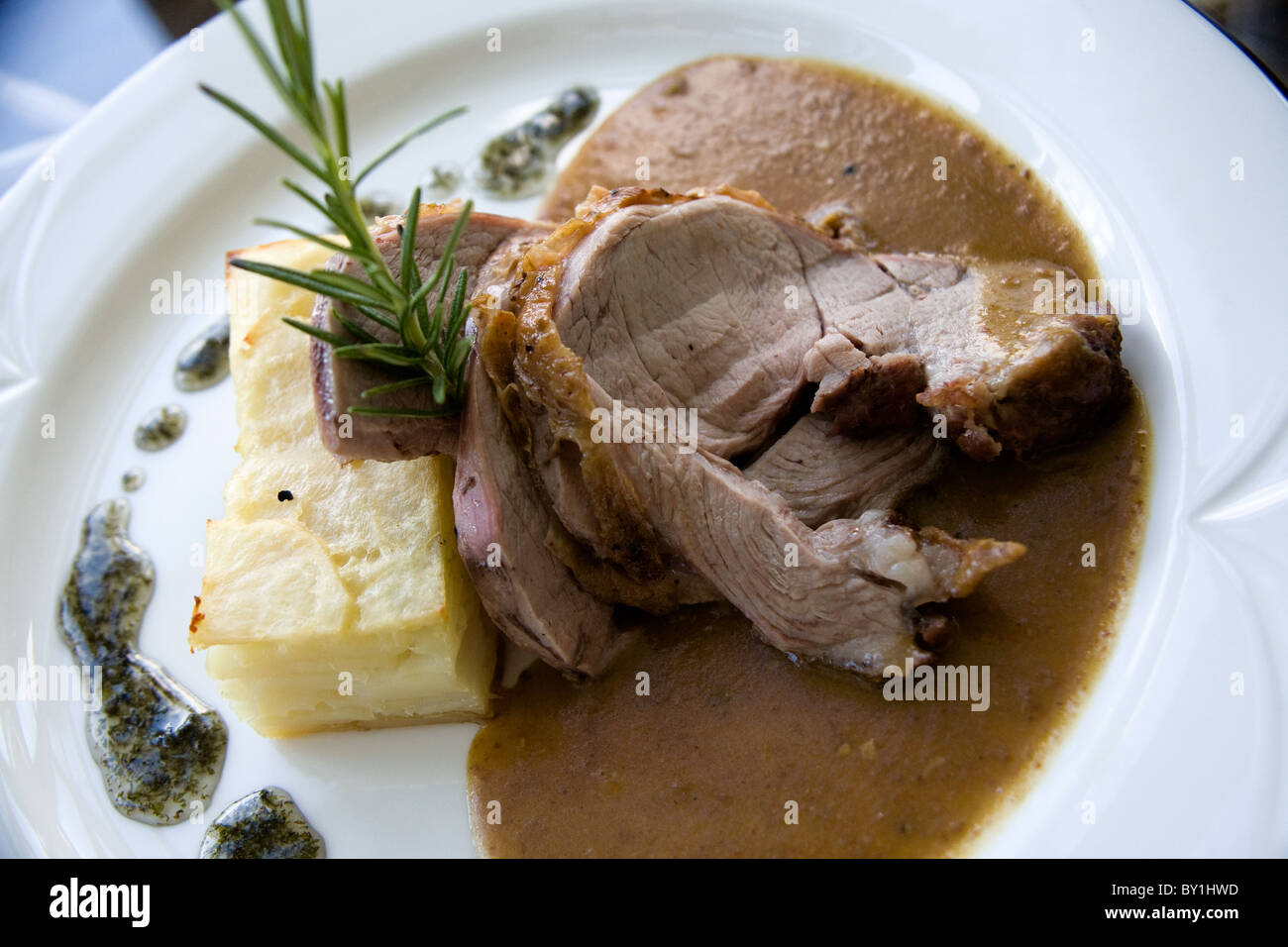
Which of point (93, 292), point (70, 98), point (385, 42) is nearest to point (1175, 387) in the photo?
point (385, 42)

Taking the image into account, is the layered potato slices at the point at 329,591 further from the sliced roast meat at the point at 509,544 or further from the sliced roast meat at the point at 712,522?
the sliced roast meat at the point at 712,522

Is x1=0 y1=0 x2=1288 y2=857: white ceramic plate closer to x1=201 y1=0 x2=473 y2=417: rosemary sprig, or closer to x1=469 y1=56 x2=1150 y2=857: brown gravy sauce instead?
x1=469 y1=56 x2=1150 y2=857: brown gravy sauce

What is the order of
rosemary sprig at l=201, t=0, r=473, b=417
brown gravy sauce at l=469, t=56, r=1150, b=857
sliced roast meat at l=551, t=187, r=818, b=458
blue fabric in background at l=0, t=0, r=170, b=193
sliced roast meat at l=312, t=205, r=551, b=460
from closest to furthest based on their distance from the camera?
1. rosemary sprig at l=201, t=0, r=473, b=417
2. brown gravy sauce at l=469, t=56, r=1150, b=857
3. sliced roast meat at l=312, t=205, r=551, b=460
4. sliced roast meat at l=551, t=187, r=818, b=458
5. blue fabric in background at l=0, t=0, r=170, b=193

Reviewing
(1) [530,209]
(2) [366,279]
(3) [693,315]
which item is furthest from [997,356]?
(1) [530,209]

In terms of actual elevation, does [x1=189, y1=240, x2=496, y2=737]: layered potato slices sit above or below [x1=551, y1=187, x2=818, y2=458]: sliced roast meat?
below

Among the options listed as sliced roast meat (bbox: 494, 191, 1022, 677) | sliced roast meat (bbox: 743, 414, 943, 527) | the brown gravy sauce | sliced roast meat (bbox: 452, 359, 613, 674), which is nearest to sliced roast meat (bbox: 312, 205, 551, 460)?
sliced roast meat (bbox: 452, 359, 613, 674)

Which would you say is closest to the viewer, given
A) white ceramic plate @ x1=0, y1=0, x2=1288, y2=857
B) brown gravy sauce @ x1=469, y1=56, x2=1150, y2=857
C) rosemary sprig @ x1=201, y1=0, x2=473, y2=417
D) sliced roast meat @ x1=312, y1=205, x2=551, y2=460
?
rosemary sprig @ x1=201, y1=0, x2=473, y2=417

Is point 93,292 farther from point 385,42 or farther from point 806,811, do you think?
point 806,811
